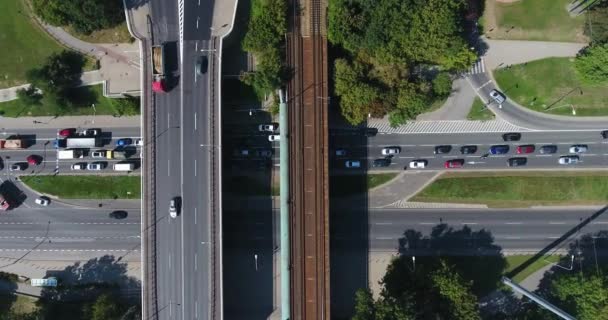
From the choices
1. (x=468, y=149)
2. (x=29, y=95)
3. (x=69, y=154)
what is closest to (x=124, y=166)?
(x=69, y=154)

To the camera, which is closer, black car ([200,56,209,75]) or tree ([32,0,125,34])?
tree ([32,0,125,34])

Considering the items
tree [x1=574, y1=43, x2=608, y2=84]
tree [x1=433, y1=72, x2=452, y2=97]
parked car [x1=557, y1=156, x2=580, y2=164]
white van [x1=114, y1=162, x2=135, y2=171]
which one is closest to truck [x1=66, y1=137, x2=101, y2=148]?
white van [x1=114, y1=162, x2=135, y2=171]

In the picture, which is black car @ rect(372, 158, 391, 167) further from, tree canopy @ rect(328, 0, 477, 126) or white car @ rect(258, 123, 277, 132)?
white car @ rect(258, 123, 277, 132)

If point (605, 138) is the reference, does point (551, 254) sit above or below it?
below

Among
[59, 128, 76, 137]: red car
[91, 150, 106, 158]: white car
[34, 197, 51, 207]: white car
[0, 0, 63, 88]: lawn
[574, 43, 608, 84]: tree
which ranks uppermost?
[0, 0, 63, 88]: lawn

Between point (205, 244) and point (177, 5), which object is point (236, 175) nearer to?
point (205, 244)

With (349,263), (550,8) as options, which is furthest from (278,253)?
(550,8)

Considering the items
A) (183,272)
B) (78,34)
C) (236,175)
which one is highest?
(78,34)
